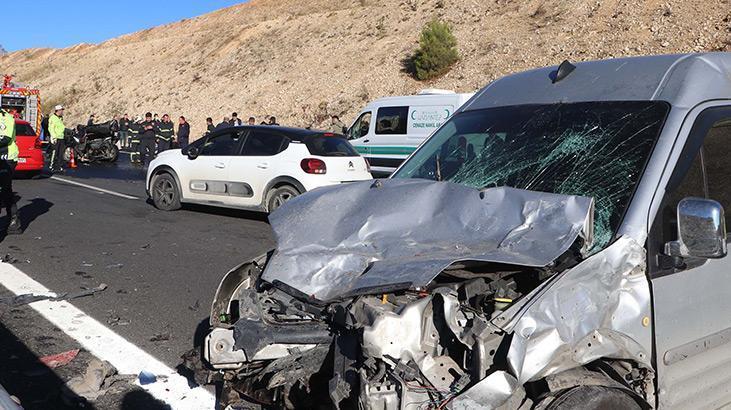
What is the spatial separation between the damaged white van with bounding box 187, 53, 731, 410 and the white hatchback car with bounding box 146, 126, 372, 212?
24.5 ft

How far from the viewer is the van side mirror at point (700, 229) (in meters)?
2.79

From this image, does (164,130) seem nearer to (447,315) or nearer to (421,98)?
(421,98)

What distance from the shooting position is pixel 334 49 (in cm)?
4088

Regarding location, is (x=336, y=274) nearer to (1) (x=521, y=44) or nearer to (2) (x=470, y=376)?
(2) (x=470, y=376)

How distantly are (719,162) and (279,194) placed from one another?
864 cm

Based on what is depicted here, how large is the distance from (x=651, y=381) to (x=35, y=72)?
80.6 meters

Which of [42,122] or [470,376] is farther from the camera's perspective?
[42,122]

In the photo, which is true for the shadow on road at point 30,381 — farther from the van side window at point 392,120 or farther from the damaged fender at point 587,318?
the van side window at point 392,120

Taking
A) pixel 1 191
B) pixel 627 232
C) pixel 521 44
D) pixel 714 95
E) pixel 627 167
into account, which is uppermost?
pixel 521 44

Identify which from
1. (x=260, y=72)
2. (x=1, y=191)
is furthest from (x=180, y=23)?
(x=1, y=191)

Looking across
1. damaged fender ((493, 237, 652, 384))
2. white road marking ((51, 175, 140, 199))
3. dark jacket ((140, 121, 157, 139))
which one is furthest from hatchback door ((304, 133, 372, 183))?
dark jacket ((140, 121, 157, 139))

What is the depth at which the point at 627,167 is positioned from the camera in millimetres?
3271

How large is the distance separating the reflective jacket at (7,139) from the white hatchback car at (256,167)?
2.80m

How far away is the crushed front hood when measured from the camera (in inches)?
116
